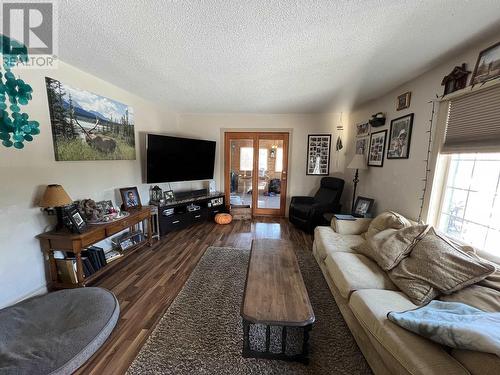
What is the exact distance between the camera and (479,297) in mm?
1188

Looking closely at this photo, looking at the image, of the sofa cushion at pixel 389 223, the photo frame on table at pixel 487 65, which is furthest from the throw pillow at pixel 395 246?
the photo frame on table at pixel 487 65

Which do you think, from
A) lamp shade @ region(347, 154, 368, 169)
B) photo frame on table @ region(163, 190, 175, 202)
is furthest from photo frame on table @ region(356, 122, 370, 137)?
photo frame on table @ region(163, 190, 175, 202)

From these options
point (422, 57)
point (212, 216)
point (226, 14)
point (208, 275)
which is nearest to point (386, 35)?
point (422, 57)

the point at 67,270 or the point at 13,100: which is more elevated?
the point at 13,100

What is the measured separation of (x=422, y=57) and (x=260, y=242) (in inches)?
97.3

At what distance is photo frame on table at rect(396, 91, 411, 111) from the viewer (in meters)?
2.41

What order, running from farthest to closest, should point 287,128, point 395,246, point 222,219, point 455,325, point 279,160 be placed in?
point 279,160 < point 287,128 < point 222,219 < point 395,246 < point 455,325

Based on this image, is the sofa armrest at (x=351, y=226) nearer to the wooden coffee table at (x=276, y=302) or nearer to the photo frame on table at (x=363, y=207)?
the photo frame on table at (x=363, y=207)

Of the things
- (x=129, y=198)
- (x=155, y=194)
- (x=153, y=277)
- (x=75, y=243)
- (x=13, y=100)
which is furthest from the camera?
(x=155, y=194)

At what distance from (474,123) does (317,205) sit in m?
2.24

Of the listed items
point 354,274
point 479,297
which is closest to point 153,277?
point 354,274

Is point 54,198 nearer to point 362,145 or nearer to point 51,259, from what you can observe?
point 51,259

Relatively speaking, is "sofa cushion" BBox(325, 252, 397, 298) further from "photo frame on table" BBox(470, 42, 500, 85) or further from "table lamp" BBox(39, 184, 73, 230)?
"table lamp" BBox(39, 184, 73, 230)

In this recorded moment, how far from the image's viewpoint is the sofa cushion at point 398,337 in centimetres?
89
